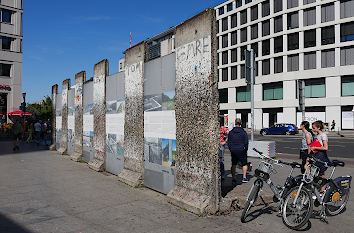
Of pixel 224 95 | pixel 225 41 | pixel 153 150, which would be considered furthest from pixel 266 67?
pixel 153 150

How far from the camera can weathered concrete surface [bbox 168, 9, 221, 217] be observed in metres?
5.45

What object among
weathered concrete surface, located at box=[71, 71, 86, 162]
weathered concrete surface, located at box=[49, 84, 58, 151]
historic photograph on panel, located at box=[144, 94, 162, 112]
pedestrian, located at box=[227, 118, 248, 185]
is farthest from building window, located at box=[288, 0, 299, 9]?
historic photograph on panel, located at box=[144, 94, 162, 112]

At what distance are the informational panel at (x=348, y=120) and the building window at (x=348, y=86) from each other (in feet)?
8.02


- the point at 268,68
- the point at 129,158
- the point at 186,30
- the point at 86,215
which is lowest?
the point at 86,215

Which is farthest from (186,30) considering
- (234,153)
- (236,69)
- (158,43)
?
(236,69)

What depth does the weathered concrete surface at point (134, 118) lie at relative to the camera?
7918 mm

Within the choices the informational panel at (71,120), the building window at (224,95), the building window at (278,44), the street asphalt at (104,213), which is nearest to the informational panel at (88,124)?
the informational panel at (71,120)

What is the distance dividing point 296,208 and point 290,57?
40.7 meters

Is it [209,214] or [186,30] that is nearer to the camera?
[209,214]

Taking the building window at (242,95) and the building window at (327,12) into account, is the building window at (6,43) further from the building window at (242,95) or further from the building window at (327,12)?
the building window at (327,12)

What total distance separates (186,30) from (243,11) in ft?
151

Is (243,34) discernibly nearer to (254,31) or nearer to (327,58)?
(254,31)

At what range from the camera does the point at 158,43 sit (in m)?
7.53

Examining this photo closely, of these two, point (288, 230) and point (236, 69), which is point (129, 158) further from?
point (236, 69)
